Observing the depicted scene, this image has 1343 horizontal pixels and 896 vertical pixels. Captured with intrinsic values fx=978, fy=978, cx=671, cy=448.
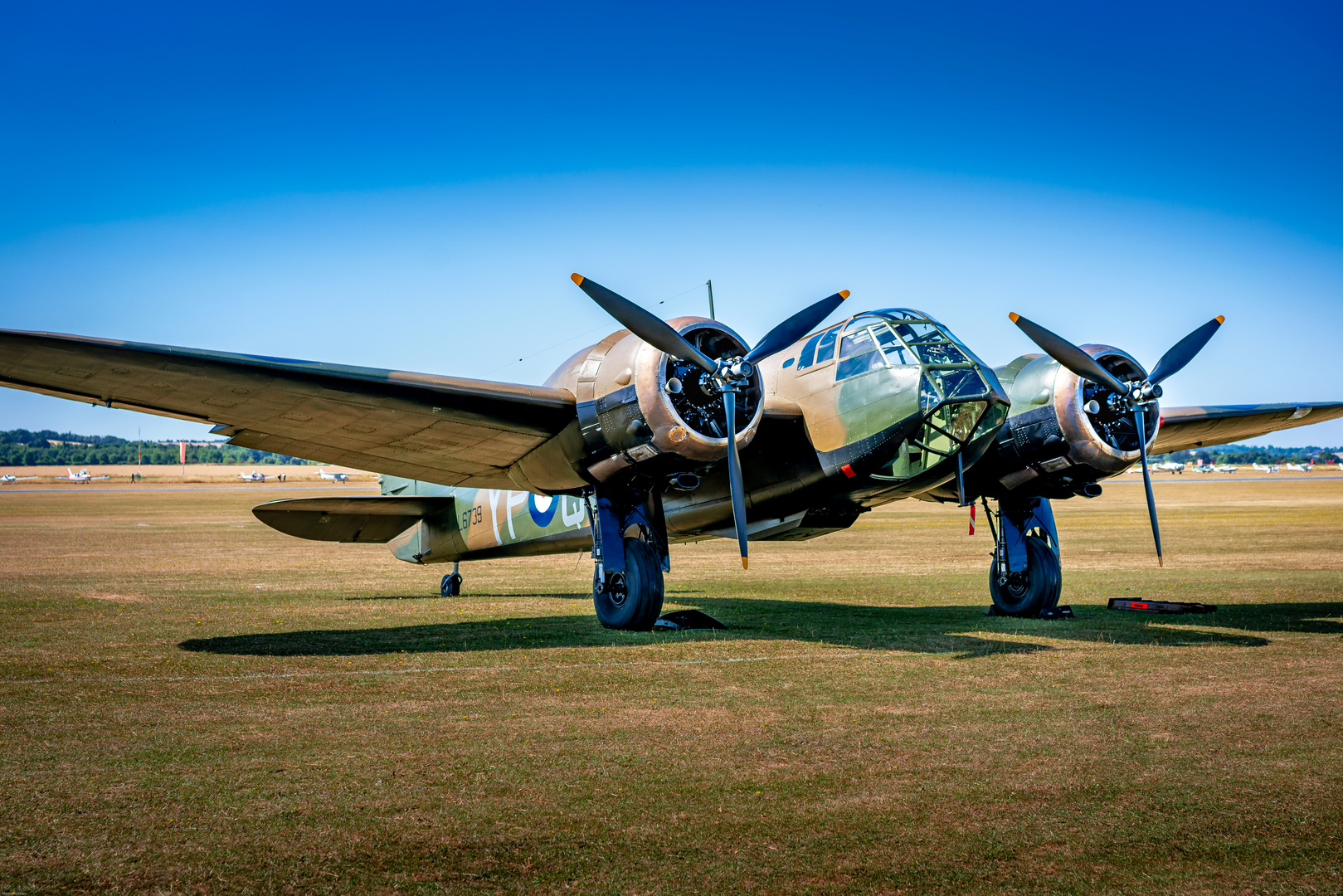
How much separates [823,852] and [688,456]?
6.89 meters

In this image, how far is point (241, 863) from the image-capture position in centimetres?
469

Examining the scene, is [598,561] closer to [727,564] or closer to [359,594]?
[359,594]

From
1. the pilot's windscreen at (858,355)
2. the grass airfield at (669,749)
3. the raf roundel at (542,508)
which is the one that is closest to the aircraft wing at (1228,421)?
the grass airfield at (669,749)

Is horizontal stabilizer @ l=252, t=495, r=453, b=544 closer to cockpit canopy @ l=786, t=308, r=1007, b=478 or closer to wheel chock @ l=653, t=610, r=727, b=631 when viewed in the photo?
wheel chock @ l=653, t=610, r=727, b=631

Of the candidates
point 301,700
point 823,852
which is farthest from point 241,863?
point 301,700

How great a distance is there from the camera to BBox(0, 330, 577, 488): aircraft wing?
31.2ft

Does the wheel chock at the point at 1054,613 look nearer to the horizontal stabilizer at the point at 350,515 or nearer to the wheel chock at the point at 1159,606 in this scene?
the wheel chock at the point at 1159,606

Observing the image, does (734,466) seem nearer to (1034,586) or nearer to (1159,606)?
(1034,586)

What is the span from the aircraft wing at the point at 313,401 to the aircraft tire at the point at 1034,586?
7.32 m

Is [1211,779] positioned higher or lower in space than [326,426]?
lower

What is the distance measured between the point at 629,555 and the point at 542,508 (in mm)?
3819

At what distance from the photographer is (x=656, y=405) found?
1127 centimetres

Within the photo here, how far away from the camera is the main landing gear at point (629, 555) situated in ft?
41.5

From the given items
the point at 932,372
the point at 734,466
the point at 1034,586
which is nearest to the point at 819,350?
the point at 932,372
